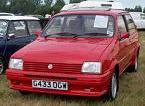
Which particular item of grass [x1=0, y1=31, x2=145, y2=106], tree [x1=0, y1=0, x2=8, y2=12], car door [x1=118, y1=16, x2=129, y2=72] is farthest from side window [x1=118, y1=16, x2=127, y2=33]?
tree [x1=0, y1=0, x2=8, y2=12]

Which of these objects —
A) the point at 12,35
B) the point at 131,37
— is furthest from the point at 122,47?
the point at 12,35

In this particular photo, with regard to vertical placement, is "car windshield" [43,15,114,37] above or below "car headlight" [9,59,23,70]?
above

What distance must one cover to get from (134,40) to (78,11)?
6.73 feet

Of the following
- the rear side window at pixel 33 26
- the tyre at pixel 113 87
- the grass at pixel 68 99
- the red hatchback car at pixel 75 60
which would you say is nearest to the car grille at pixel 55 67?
the red hatchback car at pixel 75 60

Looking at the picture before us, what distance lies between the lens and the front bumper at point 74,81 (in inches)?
258

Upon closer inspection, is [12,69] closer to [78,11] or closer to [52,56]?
[52,56]

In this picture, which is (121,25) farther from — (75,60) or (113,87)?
(75,60)

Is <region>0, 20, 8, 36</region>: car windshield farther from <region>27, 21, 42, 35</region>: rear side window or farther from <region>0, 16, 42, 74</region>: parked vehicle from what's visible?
<region>27, 21, 42, 35</region>: rear side window

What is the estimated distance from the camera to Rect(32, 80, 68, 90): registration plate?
6710 mm

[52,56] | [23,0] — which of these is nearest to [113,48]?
[52,56]

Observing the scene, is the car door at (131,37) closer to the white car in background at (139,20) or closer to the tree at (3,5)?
the white car in background at (139,20)

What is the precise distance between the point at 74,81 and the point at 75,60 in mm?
348

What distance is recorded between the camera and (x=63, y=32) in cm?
801

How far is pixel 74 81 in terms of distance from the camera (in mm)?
6613
